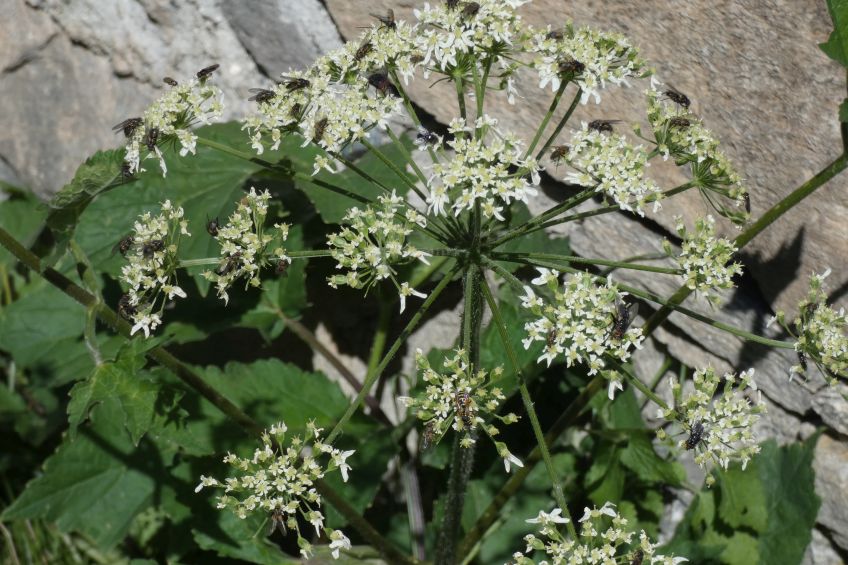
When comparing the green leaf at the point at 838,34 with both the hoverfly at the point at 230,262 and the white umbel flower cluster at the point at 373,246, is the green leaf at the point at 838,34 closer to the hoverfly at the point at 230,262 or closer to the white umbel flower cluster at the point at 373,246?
the white umbel flower cluster at the point at 373,246

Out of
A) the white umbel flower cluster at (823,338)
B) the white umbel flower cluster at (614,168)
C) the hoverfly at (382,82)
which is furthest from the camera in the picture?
the hoverfly at (382,82)

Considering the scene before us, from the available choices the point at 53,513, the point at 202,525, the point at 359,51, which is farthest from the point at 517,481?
the point at 53,513

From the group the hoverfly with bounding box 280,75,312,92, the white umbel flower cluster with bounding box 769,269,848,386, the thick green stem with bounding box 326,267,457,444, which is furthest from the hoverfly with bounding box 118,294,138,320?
the white umbel flower cluster with bounding box 769,269,848,386

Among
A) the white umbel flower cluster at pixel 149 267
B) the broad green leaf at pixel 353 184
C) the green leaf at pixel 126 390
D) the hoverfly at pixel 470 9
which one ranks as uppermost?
the hoverfly at pixel 470 9

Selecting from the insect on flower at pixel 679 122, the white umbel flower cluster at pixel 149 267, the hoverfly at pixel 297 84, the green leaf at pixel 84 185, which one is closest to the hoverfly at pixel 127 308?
the white umbel flower cluster at pixel 149 267

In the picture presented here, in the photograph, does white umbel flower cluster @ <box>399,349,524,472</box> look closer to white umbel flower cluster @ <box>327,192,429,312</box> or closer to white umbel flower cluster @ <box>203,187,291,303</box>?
white umbel flower cluster @ <box>327,192,429,312</box>
